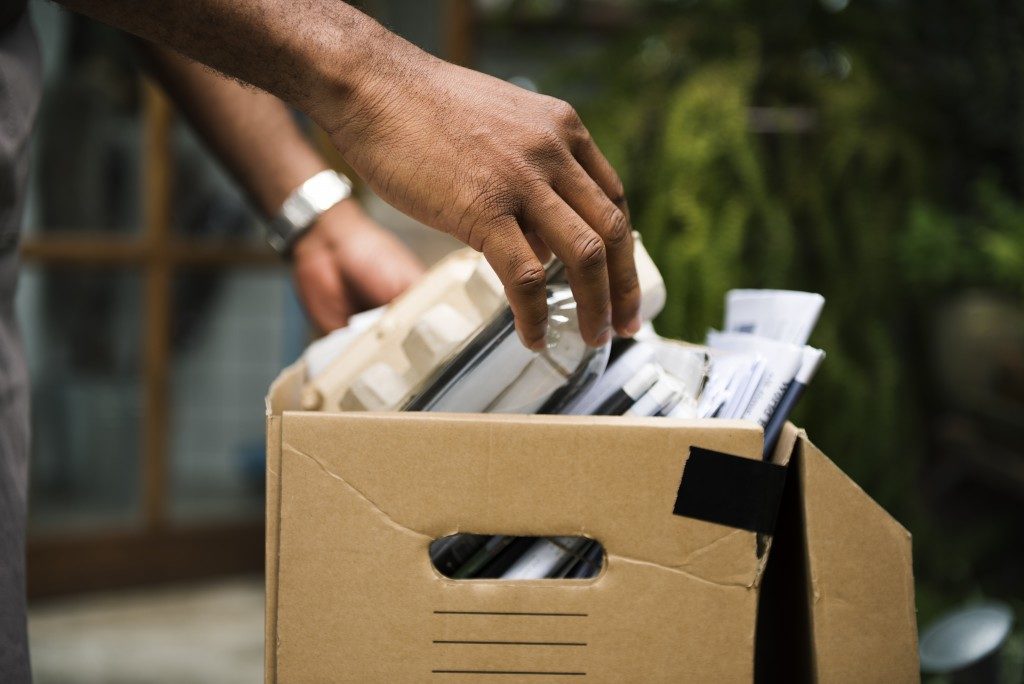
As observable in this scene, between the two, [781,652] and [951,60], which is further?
[951,60]

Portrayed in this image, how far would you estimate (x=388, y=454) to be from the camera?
0.64 m

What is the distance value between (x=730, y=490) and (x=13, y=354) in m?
0.54

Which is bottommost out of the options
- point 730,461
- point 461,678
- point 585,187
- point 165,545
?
point 461,678

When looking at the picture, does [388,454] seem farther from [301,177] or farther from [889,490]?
[889,490]

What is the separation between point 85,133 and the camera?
2.46 m

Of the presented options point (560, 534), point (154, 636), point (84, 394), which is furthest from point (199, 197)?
point (560, 534)

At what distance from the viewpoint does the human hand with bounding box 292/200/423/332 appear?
42.2 inches

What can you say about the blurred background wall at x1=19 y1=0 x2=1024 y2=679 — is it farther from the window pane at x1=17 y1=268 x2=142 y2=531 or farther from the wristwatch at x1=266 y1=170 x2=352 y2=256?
the wristwatch at x1=266 y1=170 x2=352 y2=256

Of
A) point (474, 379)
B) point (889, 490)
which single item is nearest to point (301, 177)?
point (474, 379)

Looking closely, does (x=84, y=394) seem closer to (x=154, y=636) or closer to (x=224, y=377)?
(x=224, y=377)

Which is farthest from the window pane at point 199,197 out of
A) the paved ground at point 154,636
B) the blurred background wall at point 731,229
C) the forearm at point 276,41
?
the forearm at point 276,41

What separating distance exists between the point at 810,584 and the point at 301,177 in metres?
0.71

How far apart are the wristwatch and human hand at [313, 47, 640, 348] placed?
1.41 feet

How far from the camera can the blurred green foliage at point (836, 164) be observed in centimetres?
183
